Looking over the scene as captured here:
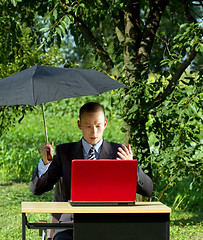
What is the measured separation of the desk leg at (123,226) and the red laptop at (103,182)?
96 mm

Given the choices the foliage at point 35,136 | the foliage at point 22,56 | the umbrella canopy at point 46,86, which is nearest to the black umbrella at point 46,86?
the umbrella canopy at point 46,86

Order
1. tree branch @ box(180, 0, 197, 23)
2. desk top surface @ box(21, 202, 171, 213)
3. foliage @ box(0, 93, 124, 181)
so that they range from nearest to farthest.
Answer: desk top surface @ box(21, 202, 171, 213) → tree branch @ box(180, 0, 197, 23) → foliage @ box(0, 93, 124, 181)

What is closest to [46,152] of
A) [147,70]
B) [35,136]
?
[147,70]

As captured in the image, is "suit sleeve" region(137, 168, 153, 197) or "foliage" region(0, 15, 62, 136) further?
"foliage" region(0, 15, 62, 136)

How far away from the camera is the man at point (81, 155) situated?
3223 millimetres

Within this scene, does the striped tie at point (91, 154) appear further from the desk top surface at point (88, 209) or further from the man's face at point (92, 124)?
the desk top surface at point (88, 209)

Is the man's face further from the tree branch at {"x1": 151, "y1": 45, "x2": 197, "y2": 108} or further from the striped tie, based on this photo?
the tree branch at {"x1": 151, "y1": 45, "x2": 197, "y2": 108}

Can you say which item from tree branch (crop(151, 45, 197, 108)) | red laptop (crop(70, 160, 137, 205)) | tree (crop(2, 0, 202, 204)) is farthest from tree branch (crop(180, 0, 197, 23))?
red laptop (crop(70, 160, 137, 205))

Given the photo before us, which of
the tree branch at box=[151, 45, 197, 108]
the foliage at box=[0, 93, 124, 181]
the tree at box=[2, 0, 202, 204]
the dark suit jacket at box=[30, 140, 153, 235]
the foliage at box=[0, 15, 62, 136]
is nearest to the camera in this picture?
the dark suit jacket at box=[30, 140, 153, 235]

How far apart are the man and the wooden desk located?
1.45ft

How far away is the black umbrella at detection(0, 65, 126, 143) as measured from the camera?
125 inches

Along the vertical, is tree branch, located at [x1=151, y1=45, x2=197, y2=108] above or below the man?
above

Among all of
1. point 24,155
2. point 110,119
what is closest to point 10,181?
point 24,155

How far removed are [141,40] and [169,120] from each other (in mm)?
1125
